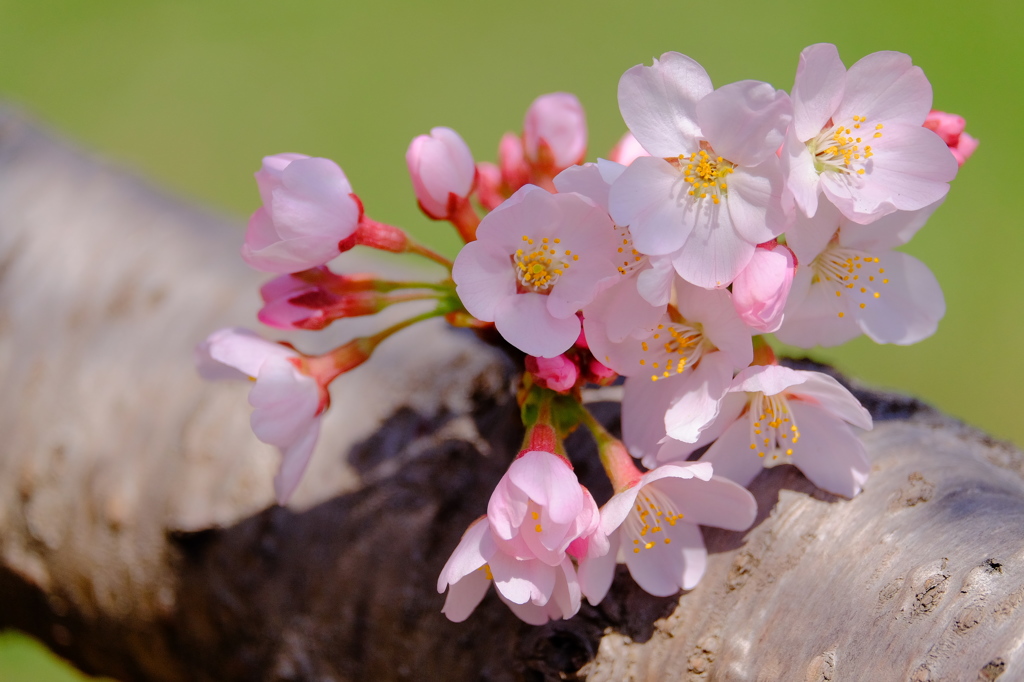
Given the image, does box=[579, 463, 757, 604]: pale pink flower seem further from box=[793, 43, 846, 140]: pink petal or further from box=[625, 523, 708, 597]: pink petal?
box=[793, 43, 846, 140]: pink petal

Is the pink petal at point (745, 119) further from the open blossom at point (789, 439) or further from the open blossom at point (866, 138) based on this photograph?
the open blossom at point (789, 439)

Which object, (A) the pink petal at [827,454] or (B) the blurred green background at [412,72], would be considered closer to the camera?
(A) the pink petal at [827,454]

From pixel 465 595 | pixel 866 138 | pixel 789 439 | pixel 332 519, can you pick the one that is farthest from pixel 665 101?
pixel 332 519

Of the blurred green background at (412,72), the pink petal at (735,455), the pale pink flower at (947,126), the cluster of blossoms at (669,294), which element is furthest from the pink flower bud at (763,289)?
the blurred green background at (412,72)

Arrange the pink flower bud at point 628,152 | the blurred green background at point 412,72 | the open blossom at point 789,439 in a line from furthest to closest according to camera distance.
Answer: the blurred green background at point 412,72, the pink flower bud at point 628,152, the open blossom at point 789,439

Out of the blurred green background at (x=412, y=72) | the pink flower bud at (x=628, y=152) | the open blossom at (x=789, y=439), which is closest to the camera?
the open blossom at (x=789, y=439)

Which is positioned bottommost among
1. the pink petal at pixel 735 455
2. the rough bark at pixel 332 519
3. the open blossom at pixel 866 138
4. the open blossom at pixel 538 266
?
the rough bark at pixel 332 519

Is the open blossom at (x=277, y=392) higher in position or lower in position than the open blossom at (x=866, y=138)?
lower
